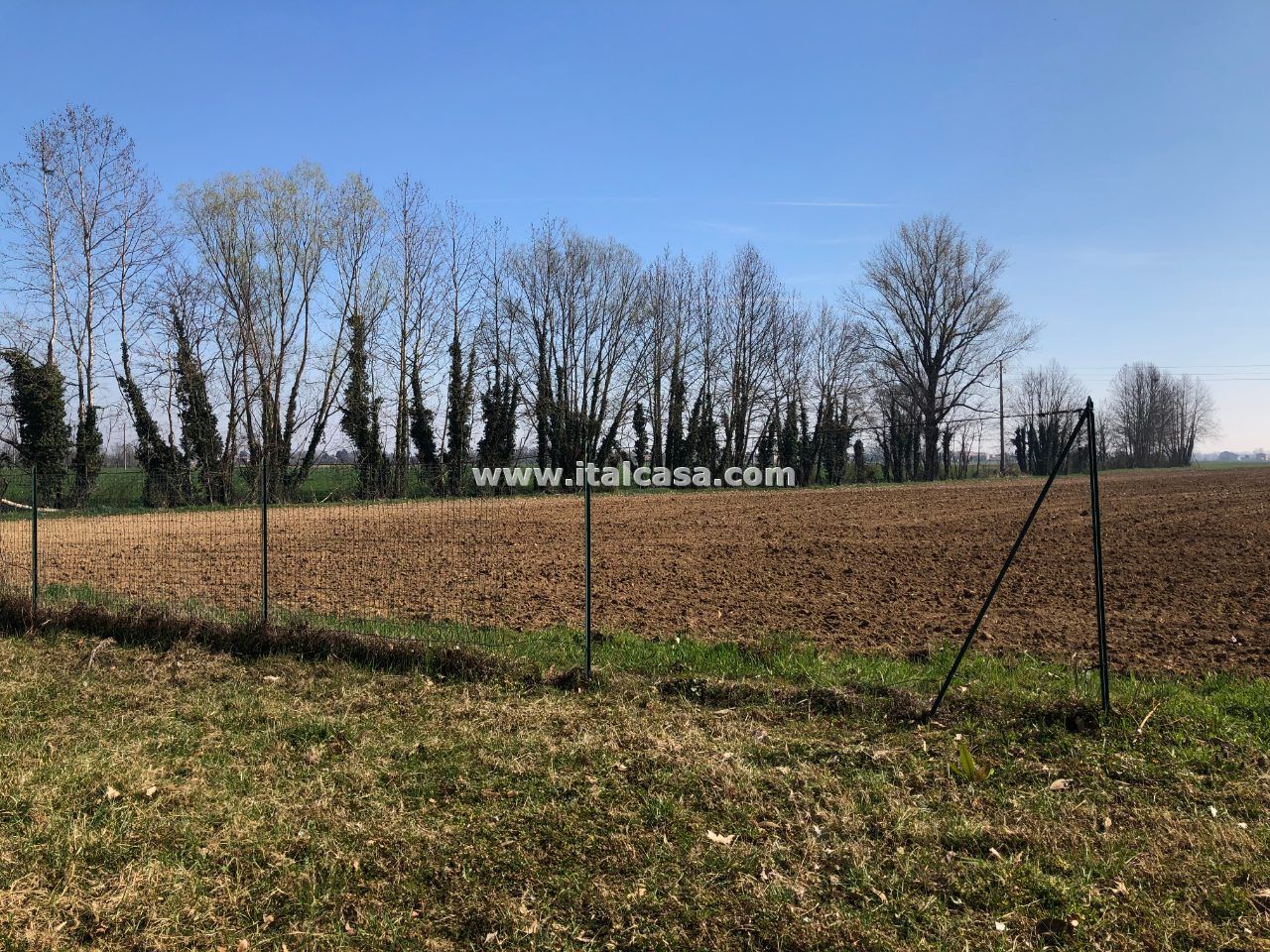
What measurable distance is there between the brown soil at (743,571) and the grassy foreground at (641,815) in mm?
1862

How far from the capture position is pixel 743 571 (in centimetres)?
1130

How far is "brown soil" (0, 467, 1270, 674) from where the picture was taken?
7543 mm

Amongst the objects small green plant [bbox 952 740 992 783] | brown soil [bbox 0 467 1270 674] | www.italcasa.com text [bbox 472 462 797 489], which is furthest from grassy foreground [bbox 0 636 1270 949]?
www.italcasa.com text [bbox 472 462 797 489]

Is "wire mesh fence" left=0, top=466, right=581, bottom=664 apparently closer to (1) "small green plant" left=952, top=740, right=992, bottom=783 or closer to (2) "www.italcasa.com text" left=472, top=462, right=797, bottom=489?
(1) "small green plant" left=952, top=740, right=992, bottom=783

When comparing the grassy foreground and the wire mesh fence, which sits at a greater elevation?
the wire mesh fence

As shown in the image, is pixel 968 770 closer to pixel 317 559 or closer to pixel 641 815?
pixel 641 815

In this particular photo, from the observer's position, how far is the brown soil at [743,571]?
24.7 ft

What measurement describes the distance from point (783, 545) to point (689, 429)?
3298cm

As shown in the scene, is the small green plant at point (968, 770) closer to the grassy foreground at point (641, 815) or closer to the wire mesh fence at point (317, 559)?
the grassy foreground at point (641, 815)

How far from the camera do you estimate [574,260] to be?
42531 millimetres

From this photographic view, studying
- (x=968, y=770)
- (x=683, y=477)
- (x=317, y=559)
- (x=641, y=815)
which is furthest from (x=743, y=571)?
(x=683, y=477)

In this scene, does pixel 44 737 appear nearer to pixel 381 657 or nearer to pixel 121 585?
pixel 381 657

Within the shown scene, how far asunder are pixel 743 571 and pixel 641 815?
25.1 feet

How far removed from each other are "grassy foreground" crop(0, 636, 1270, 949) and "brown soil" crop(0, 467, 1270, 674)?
6.11 ft
